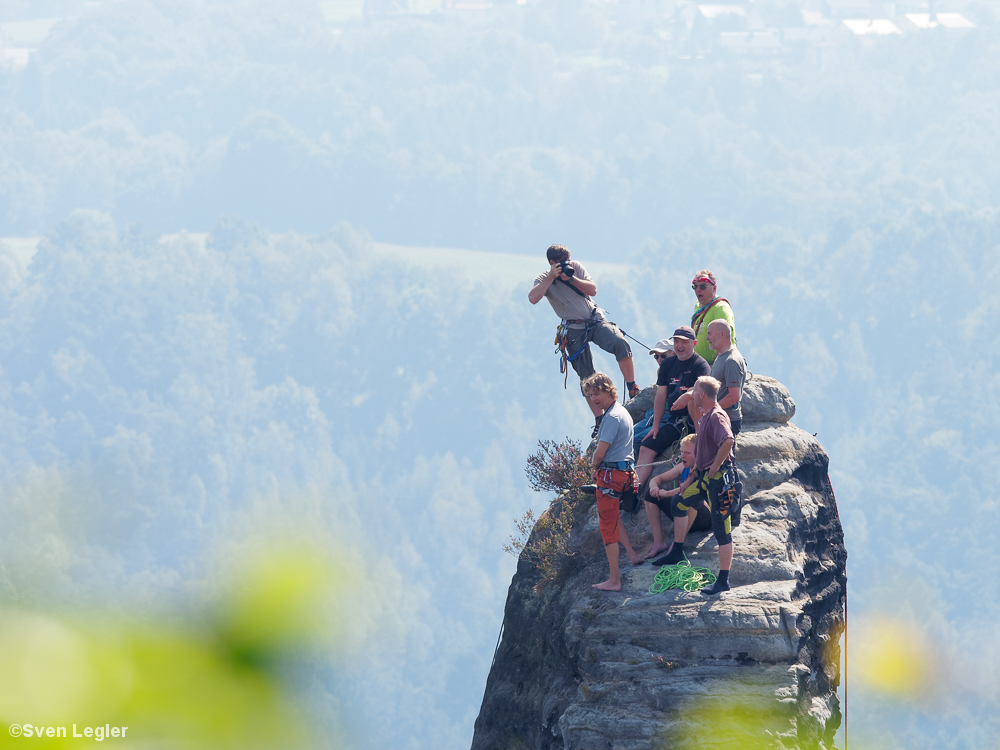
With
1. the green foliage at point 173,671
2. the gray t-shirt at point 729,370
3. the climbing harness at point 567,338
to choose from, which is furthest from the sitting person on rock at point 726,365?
the green foliage at point 173,671

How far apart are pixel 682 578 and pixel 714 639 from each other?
75 cm

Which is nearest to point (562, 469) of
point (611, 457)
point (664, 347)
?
point (664, 347)

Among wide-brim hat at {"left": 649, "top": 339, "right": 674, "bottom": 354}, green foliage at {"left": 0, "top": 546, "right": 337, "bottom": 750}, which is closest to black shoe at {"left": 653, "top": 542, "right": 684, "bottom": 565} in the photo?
wide-brim hat at {"left": 649, "top": 339, "right": 674, "bottom": 354}

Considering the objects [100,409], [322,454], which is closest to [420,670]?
[322,454]

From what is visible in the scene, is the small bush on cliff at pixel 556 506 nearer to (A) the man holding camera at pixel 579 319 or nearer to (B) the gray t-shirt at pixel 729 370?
(A) the man holding camera at pixel 579 319

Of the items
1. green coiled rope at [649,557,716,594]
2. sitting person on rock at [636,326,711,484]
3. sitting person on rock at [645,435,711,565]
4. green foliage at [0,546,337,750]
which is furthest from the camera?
sitting person on rock at [636,326,711,484]

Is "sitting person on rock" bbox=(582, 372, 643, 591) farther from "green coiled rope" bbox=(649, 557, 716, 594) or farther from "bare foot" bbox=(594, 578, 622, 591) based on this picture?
"green coiled rope" bbox=(649, 557, 716, 594)

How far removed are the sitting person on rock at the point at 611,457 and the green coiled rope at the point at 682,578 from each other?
16.8 inches

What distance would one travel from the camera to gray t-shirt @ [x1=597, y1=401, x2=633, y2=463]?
412 inches

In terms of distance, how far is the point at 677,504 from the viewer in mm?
10609

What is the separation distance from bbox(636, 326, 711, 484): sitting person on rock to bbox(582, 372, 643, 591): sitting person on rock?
1.16m

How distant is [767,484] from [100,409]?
647ft

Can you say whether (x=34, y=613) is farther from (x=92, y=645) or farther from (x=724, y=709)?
(x=724, y=709)

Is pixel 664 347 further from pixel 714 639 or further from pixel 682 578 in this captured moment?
pixel 714 639
